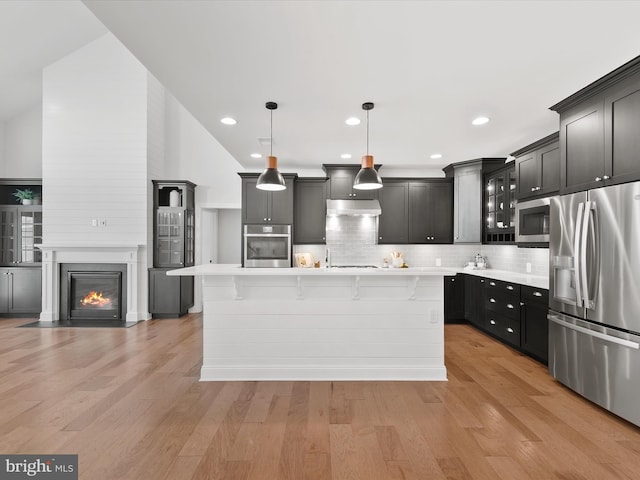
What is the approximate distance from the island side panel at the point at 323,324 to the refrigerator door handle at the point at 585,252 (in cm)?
117

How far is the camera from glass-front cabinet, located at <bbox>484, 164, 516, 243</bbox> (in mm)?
4988

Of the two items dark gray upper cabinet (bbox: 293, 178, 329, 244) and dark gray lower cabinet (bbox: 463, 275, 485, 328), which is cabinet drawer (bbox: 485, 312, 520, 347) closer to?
dark gray lower cabinet (bbox: 463, 275, 485, 328)

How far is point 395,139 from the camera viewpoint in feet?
14.9

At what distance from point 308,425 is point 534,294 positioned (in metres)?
2.93

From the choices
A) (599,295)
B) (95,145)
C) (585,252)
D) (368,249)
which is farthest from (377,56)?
(95,145)

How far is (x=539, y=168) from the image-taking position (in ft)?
13.5

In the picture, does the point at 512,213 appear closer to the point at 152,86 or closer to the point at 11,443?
the point at 11,443

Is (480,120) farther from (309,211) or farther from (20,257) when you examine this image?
(20,257)

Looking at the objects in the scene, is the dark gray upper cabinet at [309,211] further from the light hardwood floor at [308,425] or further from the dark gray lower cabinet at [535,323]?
the dark gray lower cabinet at [535,323]

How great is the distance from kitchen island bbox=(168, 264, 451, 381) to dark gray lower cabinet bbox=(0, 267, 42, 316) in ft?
15.8

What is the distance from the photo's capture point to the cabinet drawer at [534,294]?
3.67m

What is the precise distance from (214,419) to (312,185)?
430 cm

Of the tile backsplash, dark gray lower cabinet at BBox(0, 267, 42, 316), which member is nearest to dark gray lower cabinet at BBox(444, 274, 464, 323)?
the tile backsplash

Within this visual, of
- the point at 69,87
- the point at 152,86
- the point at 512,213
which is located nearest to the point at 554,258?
the point at 512,213
